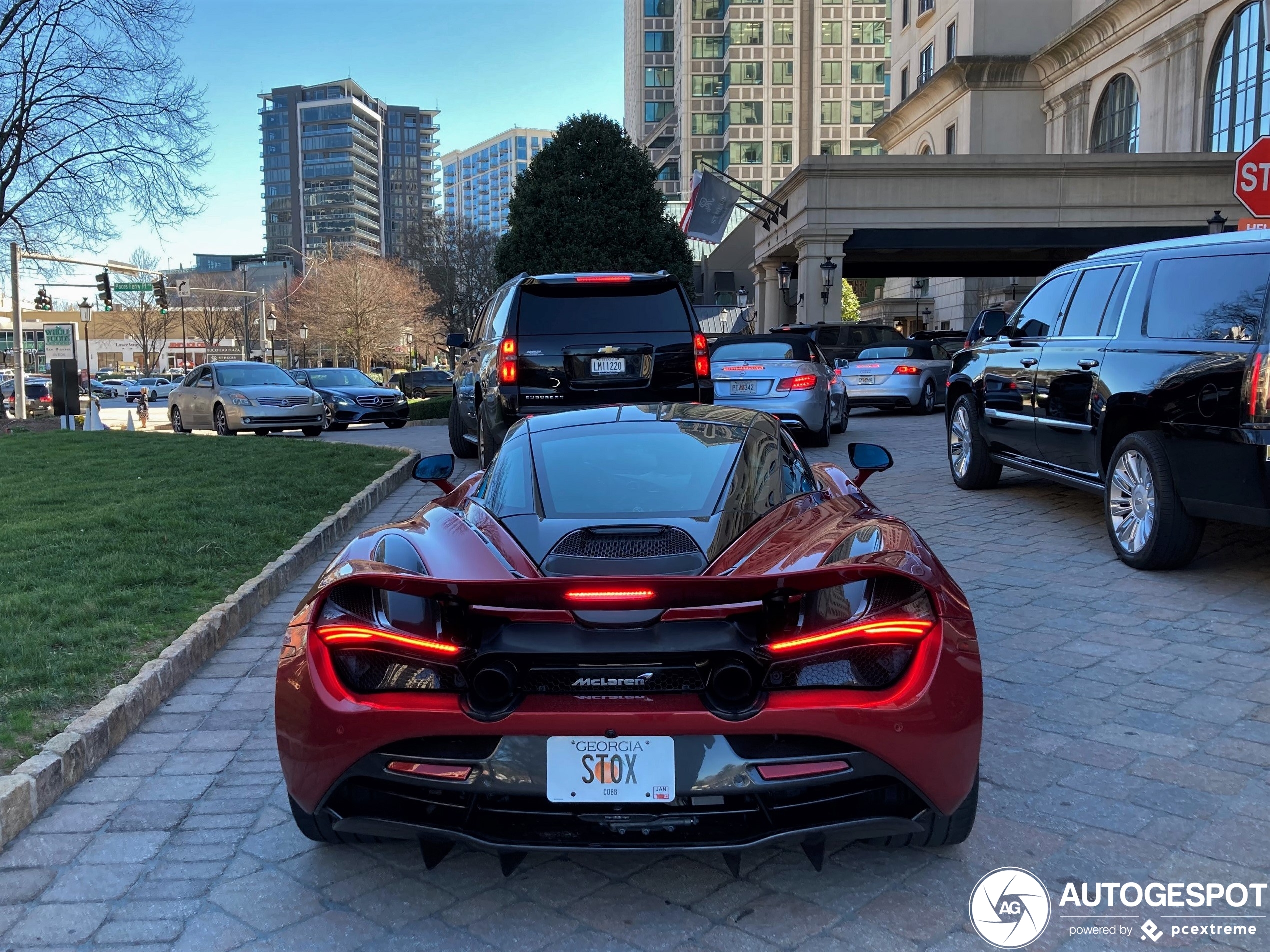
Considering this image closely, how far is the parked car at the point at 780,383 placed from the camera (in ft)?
42.0

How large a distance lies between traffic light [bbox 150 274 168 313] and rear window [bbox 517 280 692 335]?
116 feet

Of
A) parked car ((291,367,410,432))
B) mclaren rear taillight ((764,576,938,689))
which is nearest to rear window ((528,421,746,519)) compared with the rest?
mclaren rear taillight ((764,576,938,689))

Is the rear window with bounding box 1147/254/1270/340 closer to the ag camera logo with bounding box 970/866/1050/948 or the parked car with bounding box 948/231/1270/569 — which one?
the parked car with bounding box 948/231/1270/569

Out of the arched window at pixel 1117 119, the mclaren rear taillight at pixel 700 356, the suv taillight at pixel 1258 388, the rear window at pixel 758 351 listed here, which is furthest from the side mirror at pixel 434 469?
the arched window at pixel 1117 119

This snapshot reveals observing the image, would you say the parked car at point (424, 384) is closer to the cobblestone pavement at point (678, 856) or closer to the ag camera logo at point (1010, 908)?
the cobblestone pavement at point (678, 856)

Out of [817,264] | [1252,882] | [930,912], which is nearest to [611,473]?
[930,912]

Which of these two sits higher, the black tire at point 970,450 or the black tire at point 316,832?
the black tire at point 970,450

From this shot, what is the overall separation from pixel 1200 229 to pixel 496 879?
3403 cm

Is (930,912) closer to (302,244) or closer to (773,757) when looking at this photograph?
(773,757)

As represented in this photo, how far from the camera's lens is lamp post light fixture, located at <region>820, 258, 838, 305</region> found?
3070cm

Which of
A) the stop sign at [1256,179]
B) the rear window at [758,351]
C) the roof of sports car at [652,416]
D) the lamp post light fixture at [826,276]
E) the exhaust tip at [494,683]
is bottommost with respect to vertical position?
the exhaust tip at [494,683]

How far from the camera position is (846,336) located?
2303 centimetres

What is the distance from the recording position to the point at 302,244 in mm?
196125

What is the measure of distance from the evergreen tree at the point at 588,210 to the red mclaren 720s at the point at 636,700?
2927 cm
